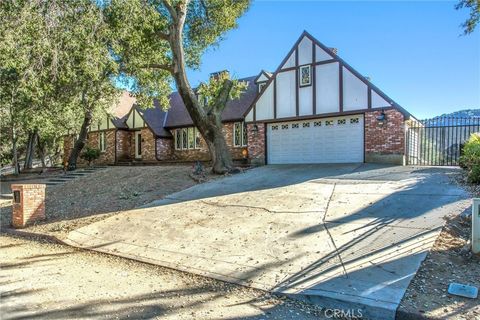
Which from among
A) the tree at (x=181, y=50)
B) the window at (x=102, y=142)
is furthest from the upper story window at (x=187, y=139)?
the window at (x=102, y=142)

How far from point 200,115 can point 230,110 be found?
7.02 meters

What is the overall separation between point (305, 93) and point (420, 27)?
5.71 m

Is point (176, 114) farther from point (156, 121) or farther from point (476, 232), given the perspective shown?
point (476, 232)

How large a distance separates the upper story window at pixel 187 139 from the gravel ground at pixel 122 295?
16.9m

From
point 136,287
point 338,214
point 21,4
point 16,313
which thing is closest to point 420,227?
point 338,214

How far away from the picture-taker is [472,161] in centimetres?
1063

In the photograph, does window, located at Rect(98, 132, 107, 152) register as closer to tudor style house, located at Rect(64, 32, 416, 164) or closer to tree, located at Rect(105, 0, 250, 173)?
tudor style house, located at Rect(64, 32, 416, 164)

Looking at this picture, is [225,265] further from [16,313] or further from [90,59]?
[90,59]

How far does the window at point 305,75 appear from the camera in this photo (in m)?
16.3

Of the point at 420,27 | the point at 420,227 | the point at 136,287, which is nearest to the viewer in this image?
the point at 136,287

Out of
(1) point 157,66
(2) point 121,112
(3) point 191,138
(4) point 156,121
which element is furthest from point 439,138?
(2) point 121,112

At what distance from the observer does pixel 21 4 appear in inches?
355

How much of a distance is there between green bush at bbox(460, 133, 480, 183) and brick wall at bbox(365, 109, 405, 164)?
100 inches

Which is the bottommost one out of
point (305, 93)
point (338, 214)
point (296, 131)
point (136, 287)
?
point (136, 287)
